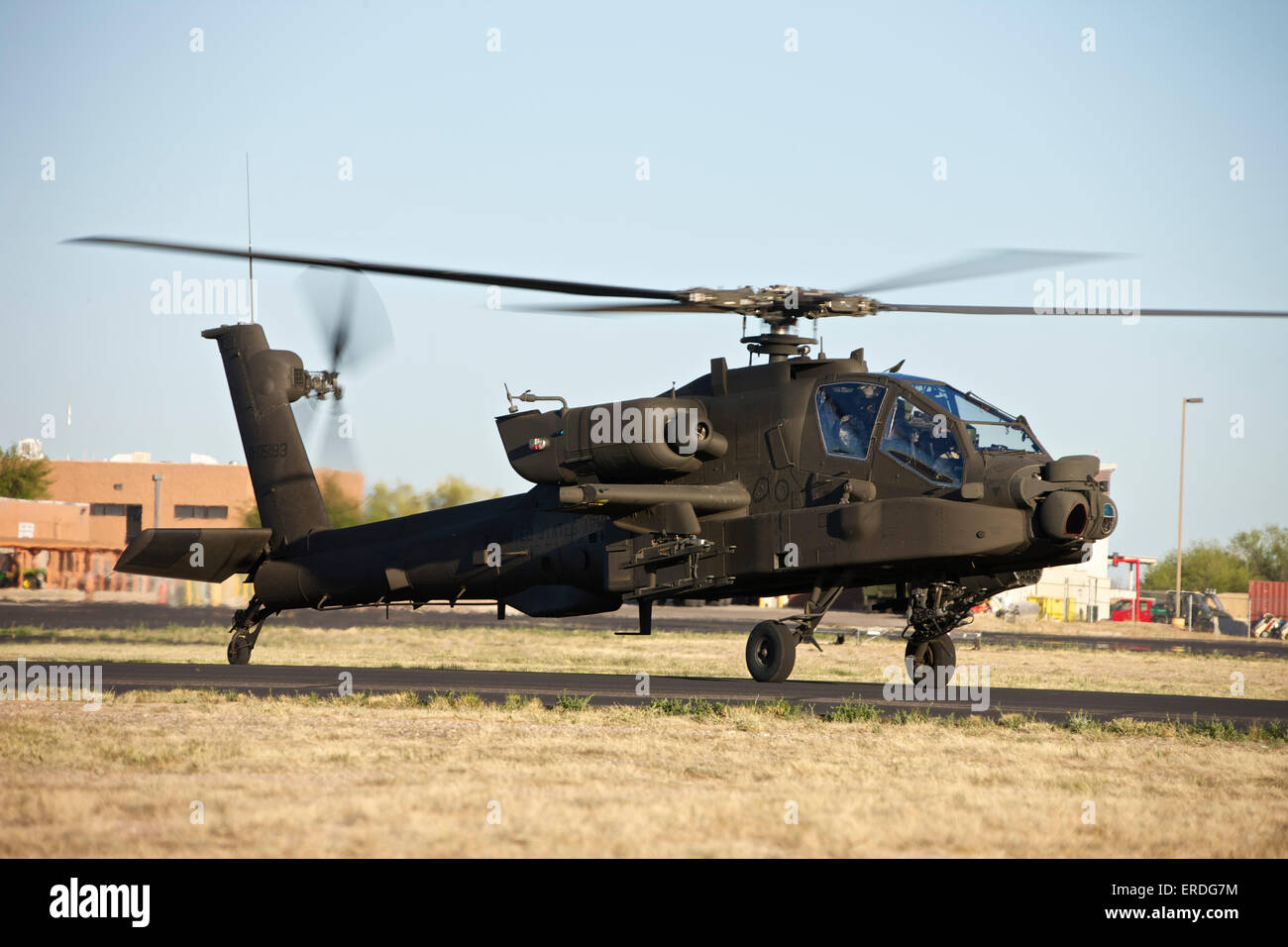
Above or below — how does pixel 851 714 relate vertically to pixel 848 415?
below

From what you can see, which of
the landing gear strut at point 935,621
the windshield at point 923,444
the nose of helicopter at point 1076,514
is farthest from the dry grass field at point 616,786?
the landing gear strut at point 935,621

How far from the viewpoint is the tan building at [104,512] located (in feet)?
227

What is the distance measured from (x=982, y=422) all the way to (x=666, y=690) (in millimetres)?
5853

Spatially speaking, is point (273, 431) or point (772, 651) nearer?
point (772, 651)

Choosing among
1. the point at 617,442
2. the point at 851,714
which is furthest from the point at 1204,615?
the point at 851,714

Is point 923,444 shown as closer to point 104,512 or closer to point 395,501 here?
point 395,501

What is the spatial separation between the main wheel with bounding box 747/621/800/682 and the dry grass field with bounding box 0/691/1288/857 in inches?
98.1

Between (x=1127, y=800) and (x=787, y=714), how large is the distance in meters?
5.61

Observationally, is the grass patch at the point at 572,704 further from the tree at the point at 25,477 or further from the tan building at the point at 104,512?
the tree at the point at 25,477

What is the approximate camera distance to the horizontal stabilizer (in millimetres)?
23281

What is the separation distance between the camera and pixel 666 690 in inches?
732
